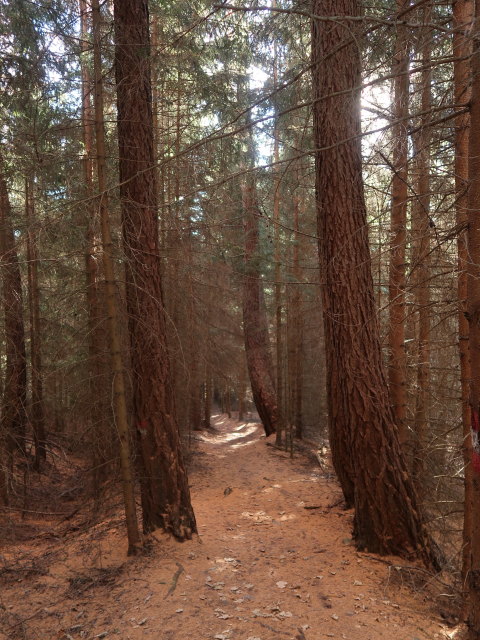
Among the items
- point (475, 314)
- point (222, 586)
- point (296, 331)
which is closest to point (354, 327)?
point (475, 314)

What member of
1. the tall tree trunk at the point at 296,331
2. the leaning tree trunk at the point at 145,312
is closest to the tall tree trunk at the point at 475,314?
the leaning tree trunk at the point at 145,312

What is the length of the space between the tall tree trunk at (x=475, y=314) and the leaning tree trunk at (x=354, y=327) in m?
2.30

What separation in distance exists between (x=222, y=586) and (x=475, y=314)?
388cm

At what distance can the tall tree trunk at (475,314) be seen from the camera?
313 centimetres

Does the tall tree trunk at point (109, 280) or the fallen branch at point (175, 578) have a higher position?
the tall tree trunk at point (109, 280)

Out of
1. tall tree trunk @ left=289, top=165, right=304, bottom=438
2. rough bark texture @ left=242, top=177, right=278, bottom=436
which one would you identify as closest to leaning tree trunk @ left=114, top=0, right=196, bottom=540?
tall tree trunk @ left=289, top=165, right=304, bottom=438

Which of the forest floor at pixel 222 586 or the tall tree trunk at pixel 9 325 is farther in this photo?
the tall tree trunk at pixel 9 325

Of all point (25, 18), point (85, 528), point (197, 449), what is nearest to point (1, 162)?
point (25, 18)

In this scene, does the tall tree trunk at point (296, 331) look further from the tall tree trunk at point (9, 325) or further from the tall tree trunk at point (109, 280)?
the tall tree trunk at point (109, 280)

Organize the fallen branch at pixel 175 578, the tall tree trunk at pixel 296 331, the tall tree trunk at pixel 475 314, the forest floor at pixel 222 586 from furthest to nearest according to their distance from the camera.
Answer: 1. the tall tree trunk at pixel 296 331
2. the fallen branch at pixel 175 578
3. the forest floor at pixel 222 586
4. the tall tree trunk at pixel 475 314

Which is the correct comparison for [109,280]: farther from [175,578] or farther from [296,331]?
[296,331]

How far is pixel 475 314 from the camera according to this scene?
3.23 metres

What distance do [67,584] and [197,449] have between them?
9080mm

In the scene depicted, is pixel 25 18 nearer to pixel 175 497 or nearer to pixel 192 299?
pixel 192 299
